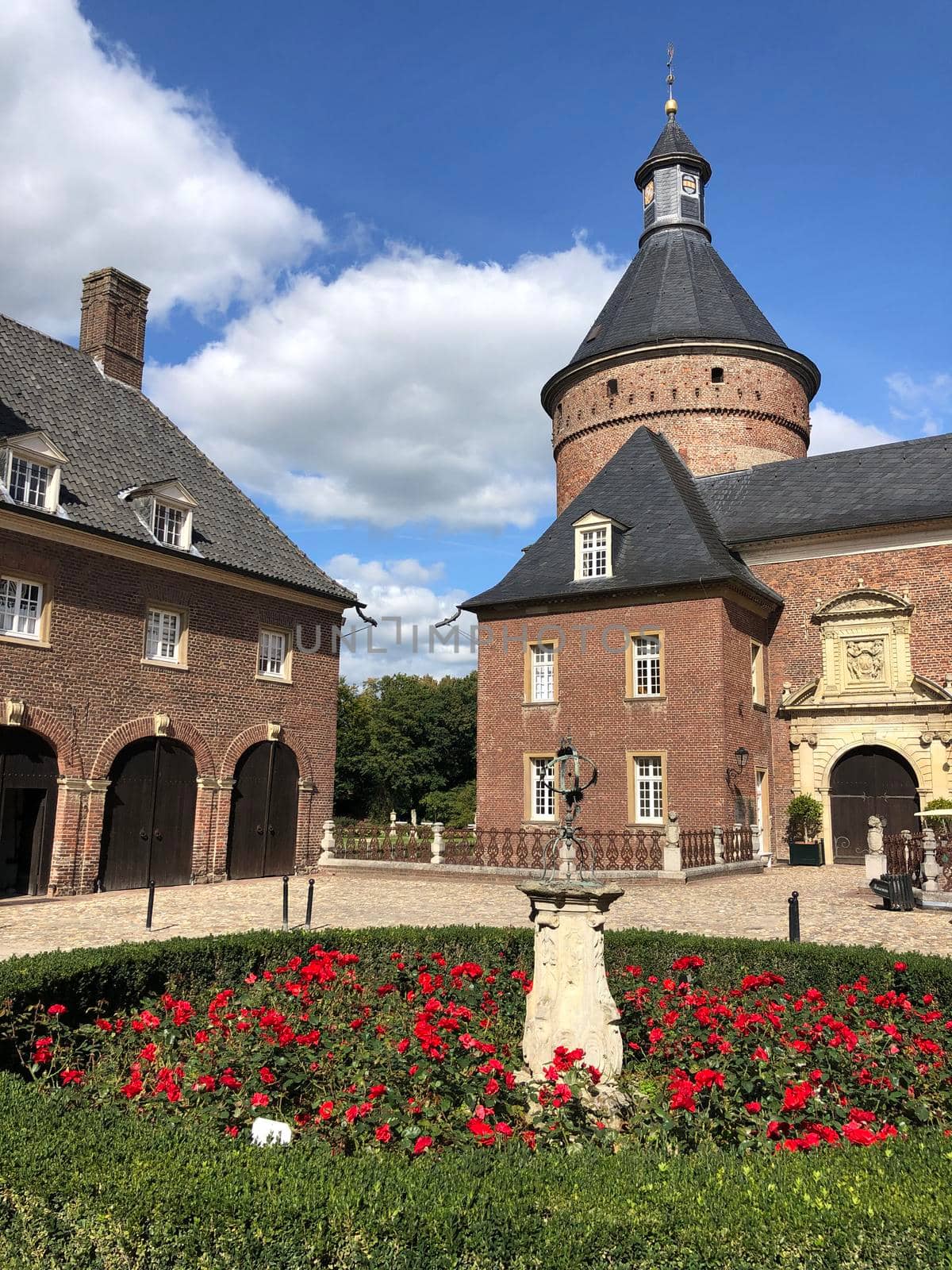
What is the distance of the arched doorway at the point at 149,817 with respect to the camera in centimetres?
1888

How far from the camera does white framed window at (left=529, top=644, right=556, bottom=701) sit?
25.9 metres

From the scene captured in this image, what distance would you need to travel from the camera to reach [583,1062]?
5871 mm

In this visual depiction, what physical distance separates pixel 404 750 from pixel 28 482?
4049cm

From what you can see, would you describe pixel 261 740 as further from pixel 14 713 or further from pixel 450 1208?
pixel 450 1208

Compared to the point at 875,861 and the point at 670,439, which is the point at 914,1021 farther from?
the point at 670,439

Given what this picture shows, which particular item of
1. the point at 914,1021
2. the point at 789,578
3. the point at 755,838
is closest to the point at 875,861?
the point at 755,838

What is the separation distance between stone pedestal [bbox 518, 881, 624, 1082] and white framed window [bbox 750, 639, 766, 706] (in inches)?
784

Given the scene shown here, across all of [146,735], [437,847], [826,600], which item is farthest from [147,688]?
[826,600]

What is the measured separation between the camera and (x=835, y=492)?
26703 millimetres

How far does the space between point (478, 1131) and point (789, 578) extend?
2390 centimetres

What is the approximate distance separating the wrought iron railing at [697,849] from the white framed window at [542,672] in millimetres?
5628

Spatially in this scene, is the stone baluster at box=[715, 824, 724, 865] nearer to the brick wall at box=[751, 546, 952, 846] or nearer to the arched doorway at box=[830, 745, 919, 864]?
the brick wall at box=[751, 546, 952, 846]

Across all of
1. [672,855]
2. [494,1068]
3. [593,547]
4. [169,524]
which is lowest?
[494,1068]

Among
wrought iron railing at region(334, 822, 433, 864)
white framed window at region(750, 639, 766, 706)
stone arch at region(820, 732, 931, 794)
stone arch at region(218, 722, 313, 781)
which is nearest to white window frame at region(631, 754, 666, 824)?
white framed window at region(750, 639, 766, 706)
